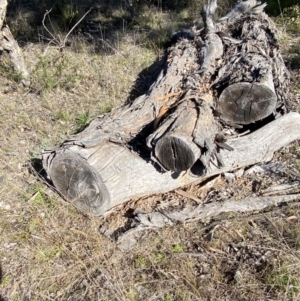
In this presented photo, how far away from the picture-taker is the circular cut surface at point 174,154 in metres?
3.16

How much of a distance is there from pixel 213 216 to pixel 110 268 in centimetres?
102

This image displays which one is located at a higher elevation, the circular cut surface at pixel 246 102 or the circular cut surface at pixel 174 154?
the circular cut surface at pixel 174 154

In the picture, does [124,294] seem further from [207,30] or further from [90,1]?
[90,1]

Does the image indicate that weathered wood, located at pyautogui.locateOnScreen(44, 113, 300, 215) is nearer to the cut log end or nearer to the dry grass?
the cut log end

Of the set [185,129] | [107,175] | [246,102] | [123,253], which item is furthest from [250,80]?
[123,253]

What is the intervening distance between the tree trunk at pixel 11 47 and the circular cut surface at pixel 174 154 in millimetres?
2658

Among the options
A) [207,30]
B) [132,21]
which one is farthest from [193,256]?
[132,21]

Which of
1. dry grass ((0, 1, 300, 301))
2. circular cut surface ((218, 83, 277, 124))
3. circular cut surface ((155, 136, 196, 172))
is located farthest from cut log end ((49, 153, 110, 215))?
circular cut surface ((218, 83, 277, 124))

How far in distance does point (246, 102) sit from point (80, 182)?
6.18ft

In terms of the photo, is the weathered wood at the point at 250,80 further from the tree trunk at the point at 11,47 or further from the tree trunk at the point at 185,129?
the tree trunk at the point at 11,47

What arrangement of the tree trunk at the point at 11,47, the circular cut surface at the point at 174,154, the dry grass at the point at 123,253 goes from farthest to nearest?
1. the tree trunk at the point at 11,47
2. the circular cut surface at the point at 174,154
3. the dry grass at the point at 123,253

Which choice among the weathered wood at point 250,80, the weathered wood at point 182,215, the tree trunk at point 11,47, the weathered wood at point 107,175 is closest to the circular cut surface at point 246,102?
the weathered wood at point 250,80

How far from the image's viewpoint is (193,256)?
10.3ft

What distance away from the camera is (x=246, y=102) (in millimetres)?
4051
